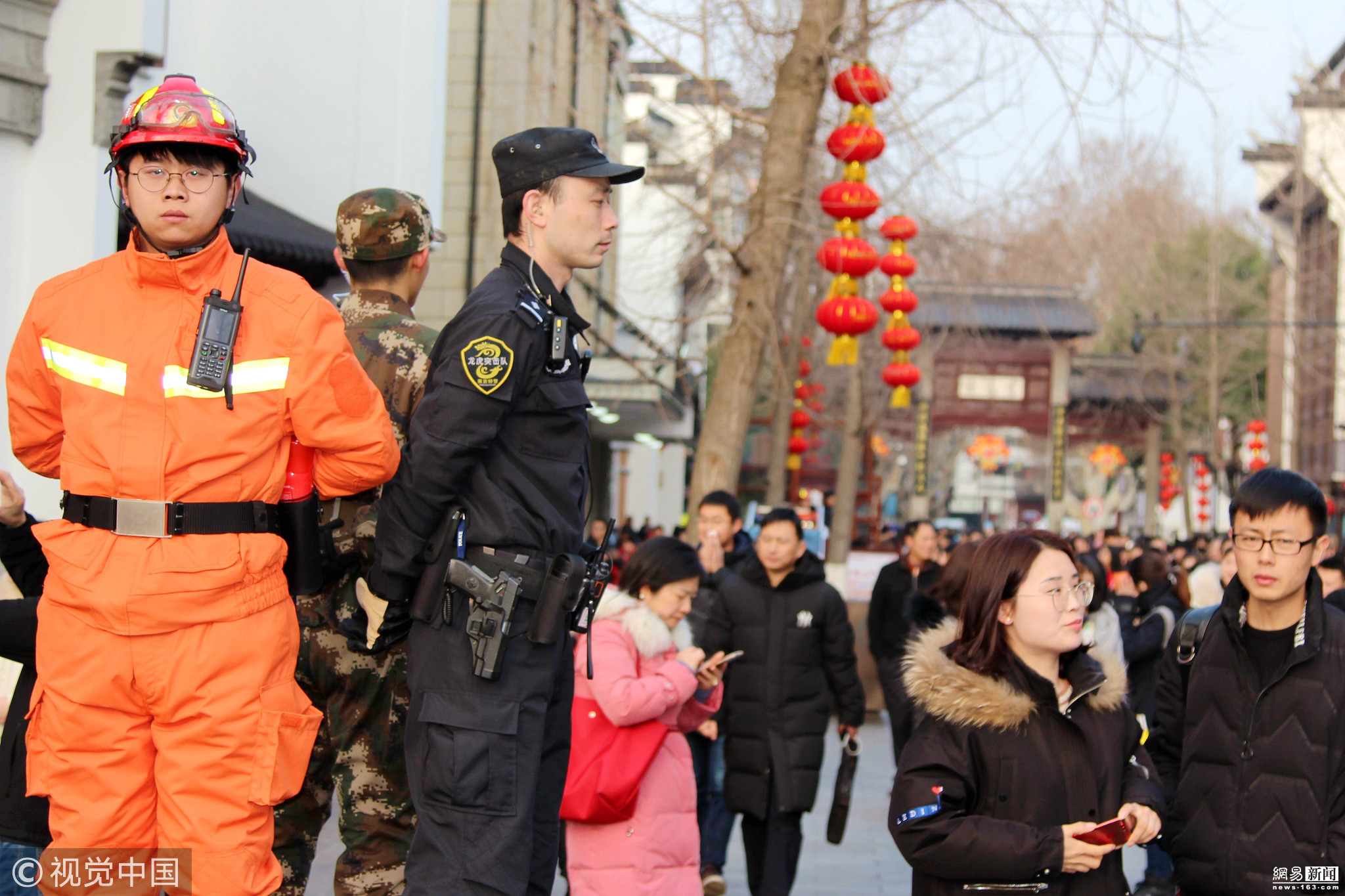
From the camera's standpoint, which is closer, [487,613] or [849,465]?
[487,613]

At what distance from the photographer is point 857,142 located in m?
10.1

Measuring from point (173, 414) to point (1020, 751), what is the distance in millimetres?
2090

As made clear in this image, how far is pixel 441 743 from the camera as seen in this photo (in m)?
3.21

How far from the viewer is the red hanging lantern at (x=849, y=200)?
1026 centimetres

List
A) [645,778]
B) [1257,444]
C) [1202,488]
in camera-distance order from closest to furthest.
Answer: [645,778]
[1257,444]
[1202,488]

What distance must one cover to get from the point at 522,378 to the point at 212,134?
90 cm

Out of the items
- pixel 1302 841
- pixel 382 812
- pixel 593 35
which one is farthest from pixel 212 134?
pixel 593 35

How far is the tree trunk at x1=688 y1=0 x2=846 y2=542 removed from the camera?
9.41m

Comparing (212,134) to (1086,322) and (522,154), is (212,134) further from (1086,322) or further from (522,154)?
(1086,322)

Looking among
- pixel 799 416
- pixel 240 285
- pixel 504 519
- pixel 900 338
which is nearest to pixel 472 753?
pixel 504 519

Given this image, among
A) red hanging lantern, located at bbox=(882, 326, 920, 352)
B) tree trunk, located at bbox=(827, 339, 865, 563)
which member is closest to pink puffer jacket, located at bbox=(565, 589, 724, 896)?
red hanging lantern, located at bbox=(882, 326, 920, 352)

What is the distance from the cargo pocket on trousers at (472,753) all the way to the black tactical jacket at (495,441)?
33cm

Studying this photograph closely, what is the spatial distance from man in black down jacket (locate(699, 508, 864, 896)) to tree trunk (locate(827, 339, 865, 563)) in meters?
15.7

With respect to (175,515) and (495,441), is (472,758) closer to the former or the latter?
(495,441)
